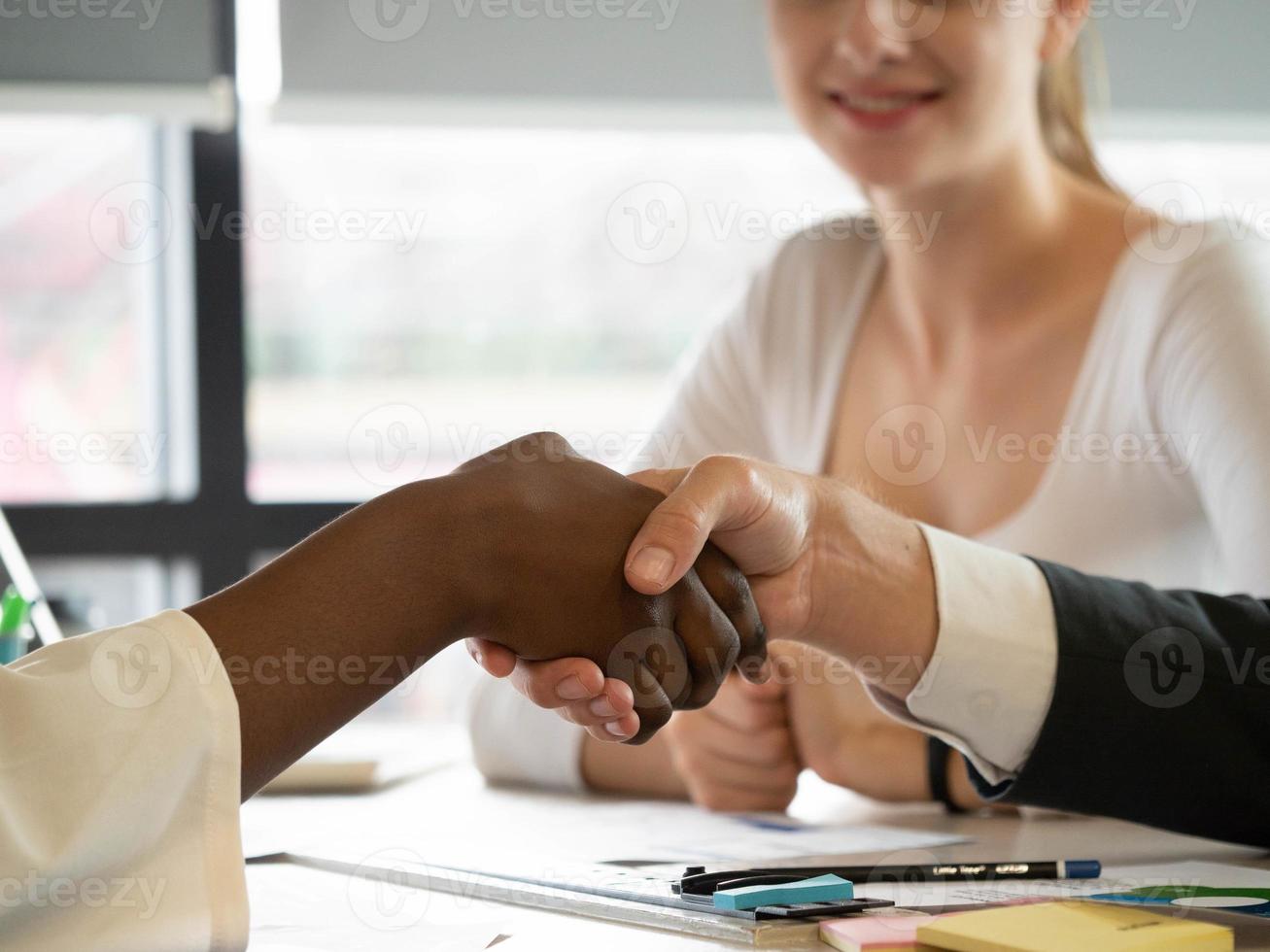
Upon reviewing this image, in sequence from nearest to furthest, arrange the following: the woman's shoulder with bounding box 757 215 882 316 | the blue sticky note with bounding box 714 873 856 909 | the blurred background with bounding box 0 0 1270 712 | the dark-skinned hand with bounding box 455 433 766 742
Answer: the blue sticky note with bounding box 714 873 856 909 < the dark-skinned hand with bounding box 455 433 766 742 < the woman's shoulder with bounding box 757 215 882 316 < the blurred background with bounding box 0 0 1270 712

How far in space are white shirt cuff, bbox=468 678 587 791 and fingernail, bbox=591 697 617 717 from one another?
376 mm

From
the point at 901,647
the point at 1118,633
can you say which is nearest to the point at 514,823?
the point at 901,647

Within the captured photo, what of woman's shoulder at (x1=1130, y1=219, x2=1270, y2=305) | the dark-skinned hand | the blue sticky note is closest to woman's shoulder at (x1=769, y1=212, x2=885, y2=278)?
woman's shoulder at (x1=1130, y1=219, x2=1270, y2=305)

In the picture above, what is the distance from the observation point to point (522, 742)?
52.7 inches

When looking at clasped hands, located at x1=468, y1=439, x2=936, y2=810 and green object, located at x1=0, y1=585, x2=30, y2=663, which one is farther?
green object, located at x1=0, y1=585, x2=30, y2=663

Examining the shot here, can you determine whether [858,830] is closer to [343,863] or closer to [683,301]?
[343,863]

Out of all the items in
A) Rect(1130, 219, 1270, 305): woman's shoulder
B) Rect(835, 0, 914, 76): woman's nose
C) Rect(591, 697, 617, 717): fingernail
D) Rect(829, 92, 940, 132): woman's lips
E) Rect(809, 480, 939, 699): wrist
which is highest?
Rect(835, 0, 914, 76): woman's nose

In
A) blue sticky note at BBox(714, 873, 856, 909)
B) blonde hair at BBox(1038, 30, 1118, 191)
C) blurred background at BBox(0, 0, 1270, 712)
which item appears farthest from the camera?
blurred background at BBox(0, 0, 1270, 712)

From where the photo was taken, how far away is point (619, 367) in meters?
→ 2.77

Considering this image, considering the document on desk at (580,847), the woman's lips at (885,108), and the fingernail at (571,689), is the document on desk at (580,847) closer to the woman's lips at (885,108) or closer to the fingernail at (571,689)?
the fingernail at (571,689)

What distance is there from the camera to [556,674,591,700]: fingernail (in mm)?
891

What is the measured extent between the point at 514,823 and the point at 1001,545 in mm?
568

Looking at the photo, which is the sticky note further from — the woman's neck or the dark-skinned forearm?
the woman's neck

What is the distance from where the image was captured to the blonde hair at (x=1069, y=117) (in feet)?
5.18
